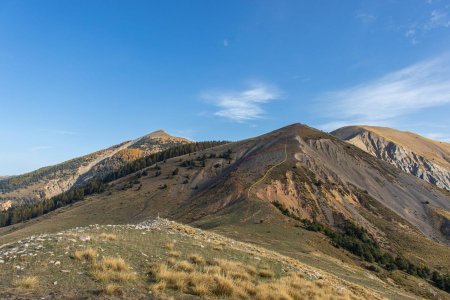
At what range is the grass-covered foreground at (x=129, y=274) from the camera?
11211mm

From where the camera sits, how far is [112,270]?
12758 millimetres

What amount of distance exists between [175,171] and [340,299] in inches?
4020

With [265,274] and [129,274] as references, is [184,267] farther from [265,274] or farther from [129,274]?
[265,274]

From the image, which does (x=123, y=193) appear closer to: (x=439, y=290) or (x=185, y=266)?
(x=439, y=290)

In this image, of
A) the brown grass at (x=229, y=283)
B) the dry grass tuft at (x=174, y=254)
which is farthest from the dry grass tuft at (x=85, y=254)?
the dry grass tuft at (x=174, y=254)

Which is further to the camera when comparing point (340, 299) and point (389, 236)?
point (389, 236)

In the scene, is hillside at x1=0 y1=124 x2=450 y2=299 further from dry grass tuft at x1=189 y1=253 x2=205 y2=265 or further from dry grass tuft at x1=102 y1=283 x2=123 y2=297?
dry grass tuft at x1=102 y1=283 x2=123 y2=297

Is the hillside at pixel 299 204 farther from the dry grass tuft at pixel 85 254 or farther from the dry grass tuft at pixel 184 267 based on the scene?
the dry grass tuft at pixel 85 254

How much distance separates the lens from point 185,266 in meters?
14.5

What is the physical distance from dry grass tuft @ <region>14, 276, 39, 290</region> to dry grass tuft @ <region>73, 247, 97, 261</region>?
228 centimetres

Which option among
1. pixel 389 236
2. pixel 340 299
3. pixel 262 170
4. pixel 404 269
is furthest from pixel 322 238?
pixel 340 299

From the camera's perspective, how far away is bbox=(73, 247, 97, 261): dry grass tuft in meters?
13.5

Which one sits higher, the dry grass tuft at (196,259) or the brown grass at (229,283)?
the dry grass tuft at (196,259)

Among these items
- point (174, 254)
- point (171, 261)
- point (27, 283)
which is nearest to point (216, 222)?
point (174, 254)
